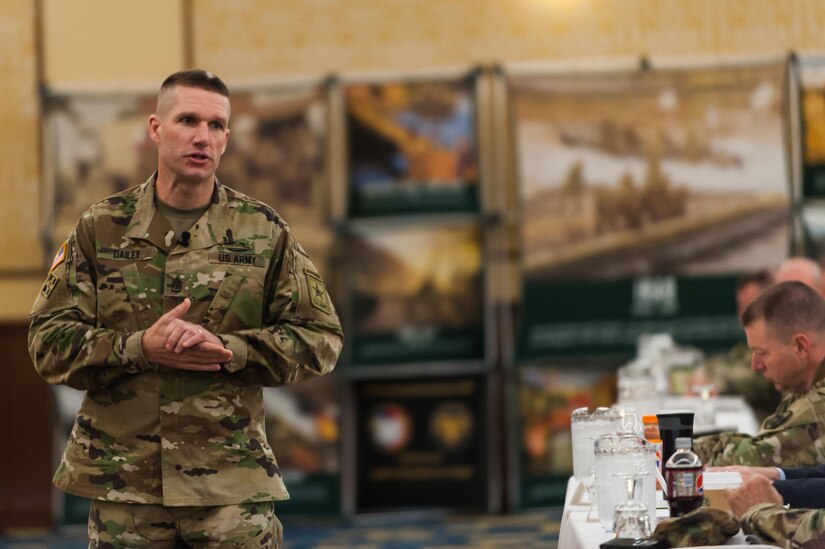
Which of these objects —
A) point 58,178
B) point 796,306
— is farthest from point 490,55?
point 796,306

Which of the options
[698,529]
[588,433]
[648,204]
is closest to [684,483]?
[698,529]

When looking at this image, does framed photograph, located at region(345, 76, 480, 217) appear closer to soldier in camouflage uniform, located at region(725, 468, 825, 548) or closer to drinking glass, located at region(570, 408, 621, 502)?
drinking glass, located at region(570, 408, 621, 502)

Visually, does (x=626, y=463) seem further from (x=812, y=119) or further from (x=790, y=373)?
(x=812, y=119)

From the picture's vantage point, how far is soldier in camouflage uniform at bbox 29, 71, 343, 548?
2590 mm

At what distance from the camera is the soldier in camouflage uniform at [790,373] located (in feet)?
10.2

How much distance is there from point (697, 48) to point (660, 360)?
2.41 metres

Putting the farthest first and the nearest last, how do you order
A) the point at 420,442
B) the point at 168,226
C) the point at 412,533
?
the point at 420,442 < the point at 412,533 < the point at 168,226

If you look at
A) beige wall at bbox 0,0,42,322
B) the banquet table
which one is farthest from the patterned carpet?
the banquet table

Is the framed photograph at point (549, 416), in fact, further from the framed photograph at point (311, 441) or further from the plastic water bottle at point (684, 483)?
the plastic water bottle at point (684, 483)

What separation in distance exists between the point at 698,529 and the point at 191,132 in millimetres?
1259

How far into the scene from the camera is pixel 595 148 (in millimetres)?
7535

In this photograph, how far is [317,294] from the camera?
2.79 metres

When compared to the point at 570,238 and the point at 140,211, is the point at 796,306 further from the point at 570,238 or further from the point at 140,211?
the point at 570,238

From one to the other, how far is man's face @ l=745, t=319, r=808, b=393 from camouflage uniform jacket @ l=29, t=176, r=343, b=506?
1118 mm
